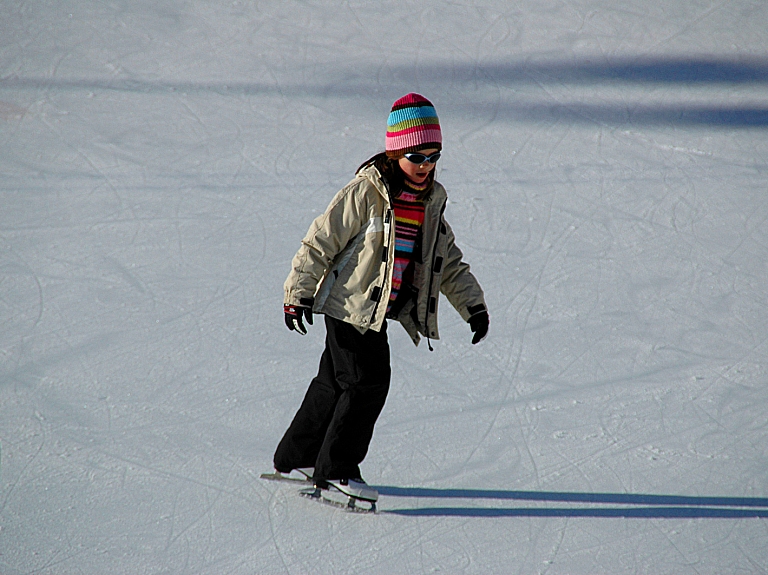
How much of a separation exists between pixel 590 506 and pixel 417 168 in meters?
1.30

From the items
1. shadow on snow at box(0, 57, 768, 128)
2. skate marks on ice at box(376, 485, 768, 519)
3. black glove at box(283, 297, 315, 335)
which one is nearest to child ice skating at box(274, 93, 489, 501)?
black glove at box(283, 297, 315, 335)

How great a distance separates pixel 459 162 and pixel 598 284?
1.57m

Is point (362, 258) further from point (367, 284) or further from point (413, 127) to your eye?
point (413, 127)

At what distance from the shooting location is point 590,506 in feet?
9.36

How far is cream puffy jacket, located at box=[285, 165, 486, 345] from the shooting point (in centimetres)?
258

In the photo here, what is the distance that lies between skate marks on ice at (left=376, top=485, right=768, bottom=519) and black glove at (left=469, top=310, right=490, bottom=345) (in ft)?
1.84

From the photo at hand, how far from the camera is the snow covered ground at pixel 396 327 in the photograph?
2.72 m

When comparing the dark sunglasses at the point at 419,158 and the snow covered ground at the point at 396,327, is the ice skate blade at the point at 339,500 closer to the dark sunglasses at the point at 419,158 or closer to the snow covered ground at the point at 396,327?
the snow covered ground at the point at 396,327

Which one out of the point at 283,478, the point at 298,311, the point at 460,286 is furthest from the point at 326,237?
the point at 283,478

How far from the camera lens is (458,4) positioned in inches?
297

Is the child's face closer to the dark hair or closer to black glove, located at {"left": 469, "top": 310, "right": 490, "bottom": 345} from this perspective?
the dark hair

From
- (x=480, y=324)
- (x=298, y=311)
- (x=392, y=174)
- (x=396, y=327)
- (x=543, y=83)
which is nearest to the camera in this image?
(x=298, y=311)

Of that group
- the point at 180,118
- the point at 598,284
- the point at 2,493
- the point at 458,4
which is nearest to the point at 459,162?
the point at 598,284

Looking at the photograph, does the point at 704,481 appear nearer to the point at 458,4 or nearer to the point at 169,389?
the point at 169,389
